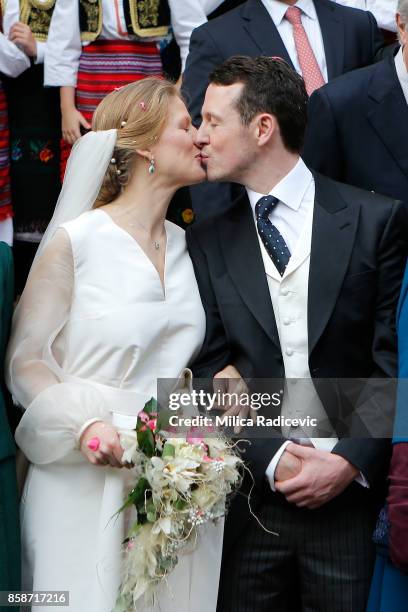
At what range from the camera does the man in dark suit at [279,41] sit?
5203mm

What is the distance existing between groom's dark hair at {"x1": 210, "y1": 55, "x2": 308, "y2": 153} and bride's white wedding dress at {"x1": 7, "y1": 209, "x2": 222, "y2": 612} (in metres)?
0.67

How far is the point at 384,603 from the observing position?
394cm

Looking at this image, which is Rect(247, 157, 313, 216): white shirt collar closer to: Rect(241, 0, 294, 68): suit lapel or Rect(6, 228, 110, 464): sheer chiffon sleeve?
Rect(6, 228, 110, 464): sheer chiffon sleeve

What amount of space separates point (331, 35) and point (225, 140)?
1246 millimetres

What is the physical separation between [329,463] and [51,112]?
2.70 meters

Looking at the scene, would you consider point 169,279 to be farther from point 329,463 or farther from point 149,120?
point 329,463

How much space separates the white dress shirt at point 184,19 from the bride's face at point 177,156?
51.8 inches

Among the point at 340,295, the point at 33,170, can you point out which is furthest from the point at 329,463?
the point at 33,170

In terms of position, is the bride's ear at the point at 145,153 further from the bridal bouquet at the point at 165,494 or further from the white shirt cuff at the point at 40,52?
the white shirt cuff at the point at 40,52

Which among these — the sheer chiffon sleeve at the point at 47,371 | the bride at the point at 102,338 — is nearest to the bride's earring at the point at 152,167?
the bride at the point at 102,338

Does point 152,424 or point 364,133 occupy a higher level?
point 364,133

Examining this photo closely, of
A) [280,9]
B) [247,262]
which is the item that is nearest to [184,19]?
[280,9]

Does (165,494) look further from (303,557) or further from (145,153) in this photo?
(145,153)

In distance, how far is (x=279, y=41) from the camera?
17.5 ft
